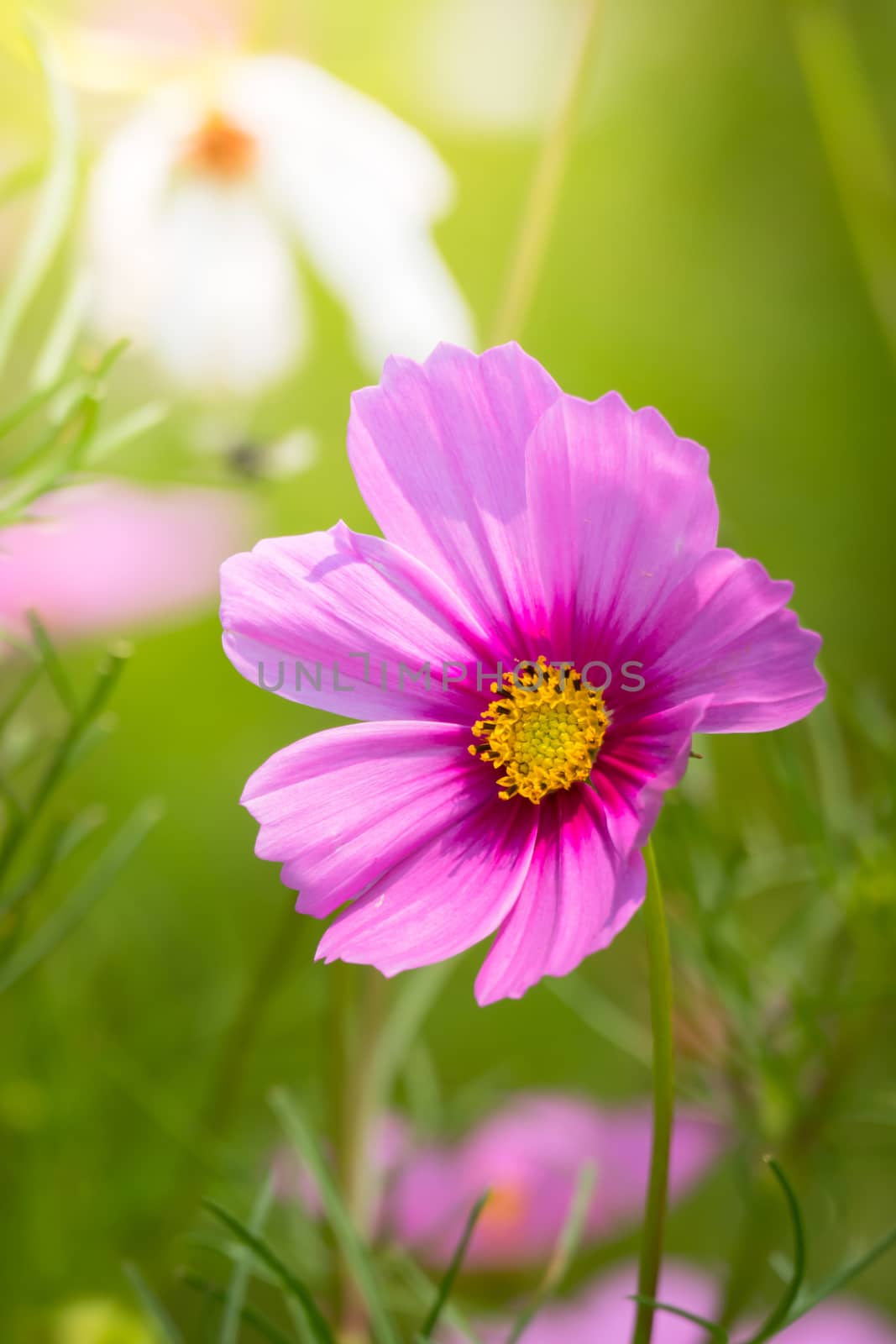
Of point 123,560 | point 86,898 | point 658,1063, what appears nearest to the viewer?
point 658,1063

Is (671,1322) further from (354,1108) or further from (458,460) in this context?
(458,460)

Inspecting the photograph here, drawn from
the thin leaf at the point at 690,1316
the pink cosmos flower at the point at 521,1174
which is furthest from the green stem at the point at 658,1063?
the pink cosmos flower at the point at 521,1174

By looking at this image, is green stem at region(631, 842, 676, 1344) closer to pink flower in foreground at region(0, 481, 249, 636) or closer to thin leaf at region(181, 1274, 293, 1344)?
thin leaf at region(181, 1274, 293, 1344)

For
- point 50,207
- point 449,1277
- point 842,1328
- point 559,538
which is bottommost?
point 842,1328

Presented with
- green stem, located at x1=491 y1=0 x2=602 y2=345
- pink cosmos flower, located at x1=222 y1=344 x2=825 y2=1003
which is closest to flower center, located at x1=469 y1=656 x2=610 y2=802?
pink cosmos flower, located at x1=222 y1=344 x2=825 y2=1003

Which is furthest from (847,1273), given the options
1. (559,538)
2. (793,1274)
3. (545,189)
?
(545,189)

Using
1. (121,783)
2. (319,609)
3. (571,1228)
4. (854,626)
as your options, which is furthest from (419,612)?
(854,626)

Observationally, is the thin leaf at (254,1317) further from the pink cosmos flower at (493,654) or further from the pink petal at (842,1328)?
the pink petal at (842,1328)

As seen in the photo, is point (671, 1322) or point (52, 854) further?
point (671, 1322)
